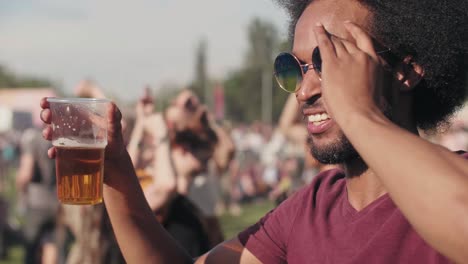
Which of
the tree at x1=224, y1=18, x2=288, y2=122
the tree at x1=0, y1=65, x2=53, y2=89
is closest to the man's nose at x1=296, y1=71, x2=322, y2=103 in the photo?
the tree at x1=224, y1=18, x2=288, y2=122

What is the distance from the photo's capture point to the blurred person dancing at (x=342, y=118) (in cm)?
210

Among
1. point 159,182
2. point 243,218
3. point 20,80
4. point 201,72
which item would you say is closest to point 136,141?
point 159,182

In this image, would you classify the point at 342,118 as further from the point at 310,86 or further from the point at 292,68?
the point at 292,68

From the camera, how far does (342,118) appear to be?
1943mm

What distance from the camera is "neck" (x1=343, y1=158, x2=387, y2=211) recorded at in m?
2.55

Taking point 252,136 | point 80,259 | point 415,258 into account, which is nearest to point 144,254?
point 415,258

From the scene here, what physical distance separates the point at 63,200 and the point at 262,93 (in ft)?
216

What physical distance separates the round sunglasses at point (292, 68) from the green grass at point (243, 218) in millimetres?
10719

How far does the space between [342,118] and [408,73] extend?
0.73m

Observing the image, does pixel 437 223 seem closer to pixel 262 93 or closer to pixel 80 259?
pixel 80 259

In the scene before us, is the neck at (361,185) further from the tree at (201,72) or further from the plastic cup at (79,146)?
the tree at (201,72)

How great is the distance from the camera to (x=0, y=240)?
1213 cm

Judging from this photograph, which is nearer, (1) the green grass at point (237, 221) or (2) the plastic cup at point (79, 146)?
(2) the plastic cup at point (79, 146)

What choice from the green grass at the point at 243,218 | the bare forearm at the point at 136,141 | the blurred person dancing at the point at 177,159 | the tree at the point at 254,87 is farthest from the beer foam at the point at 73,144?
the tree at the point at 254,87
